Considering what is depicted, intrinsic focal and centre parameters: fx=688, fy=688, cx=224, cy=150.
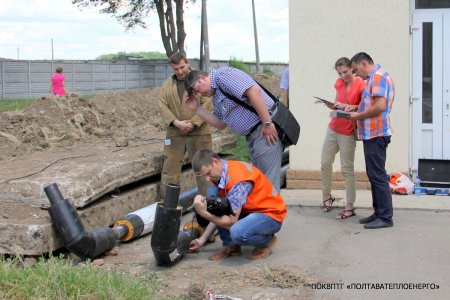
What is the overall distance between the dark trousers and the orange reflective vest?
1280mm

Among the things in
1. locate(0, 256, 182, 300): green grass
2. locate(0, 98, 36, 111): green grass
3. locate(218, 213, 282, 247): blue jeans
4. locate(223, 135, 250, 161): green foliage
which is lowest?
locate(0, 256, 182, 300): green grass

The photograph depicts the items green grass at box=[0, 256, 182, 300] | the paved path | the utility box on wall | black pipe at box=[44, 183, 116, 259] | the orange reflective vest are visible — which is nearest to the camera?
green grass at box=[0, 256, 182, 300]

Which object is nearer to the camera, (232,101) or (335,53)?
(232,101)

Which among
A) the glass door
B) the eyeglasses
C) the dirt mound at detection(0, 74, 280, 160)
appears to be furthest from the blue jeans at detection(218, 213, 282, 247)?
the dirt mound at detection(0, 74, 280, 160)

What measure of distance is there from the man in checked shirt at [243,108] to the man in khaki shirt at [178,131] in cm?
108

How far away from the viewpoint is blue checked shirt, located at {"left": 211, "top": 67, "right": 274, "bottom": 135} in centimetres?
610

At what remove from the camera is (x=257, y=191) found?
19.3 ft

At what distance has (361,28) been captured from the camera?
878 centimetres

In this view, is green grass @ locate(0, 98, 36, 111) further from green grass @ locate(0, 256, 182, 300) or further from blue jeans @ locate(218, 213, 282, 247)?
green grass @ locate(0, 256, 182, 300)

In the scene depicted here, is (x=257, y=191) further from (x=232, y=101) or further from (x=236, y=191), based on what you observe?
(x=232, y=101)

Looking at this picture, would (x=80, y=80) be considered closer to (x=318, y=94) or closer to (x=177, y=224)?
(x=318, y=94)

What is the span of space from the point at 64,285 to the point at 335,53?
538 cm

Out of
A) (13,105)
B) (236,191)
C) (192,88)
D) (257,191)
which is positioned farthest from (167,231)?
(13,105)

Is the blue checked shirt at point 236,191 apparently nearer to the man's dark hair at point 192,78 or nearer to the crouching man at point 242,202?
the crouching man at point 242,202
